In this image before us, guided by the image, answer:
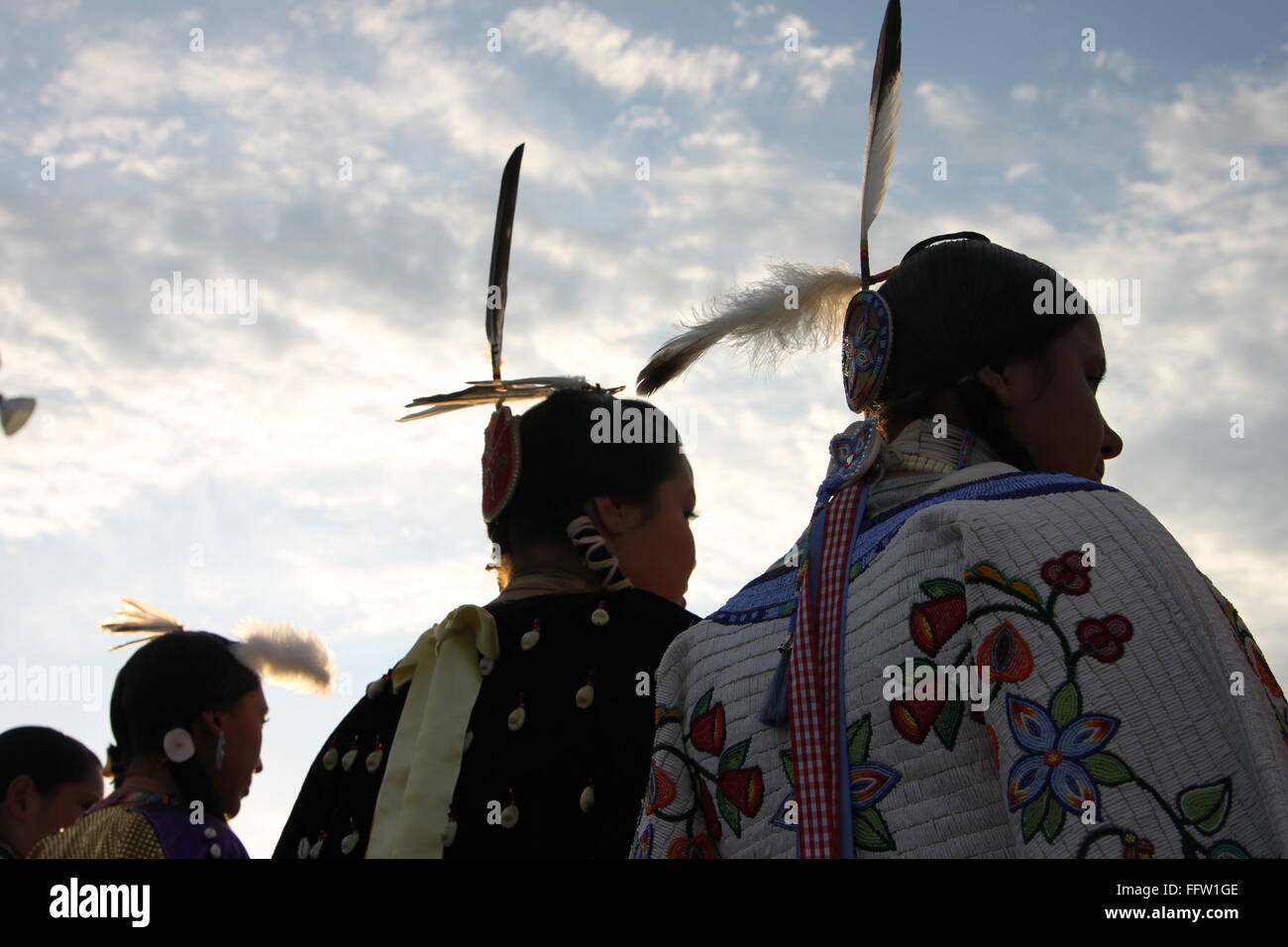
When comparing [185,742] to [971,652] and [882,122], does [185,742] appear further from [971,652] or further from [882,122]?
[971,652]

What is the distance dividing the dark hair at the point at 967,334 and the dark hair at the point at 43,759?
4.06 m

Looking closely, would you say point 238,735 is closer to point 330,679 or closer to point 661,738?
point 330,679

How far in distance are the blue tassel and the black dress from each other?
0.90 metres

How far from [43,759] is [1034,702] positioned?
4.47m

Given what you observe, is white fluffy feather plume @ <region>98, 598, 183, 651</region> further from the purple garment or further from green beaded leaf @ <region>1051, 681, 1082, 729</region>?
green beaded leaf @ <region>1051, 681, 1082, 729</region>

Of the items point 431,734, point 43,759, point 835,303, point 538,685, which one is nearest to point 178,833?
point 431,734

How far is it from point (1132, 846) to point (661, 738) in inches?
26.1

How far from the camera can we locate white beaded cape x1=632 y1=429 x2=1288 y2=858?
4.11ft

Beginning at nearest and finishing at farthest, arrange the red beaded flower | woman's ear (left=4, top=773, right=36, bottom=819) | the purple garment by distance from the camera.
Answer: the red beaded flower
the purple garment
woman's ear (left=4, top=773, right=36, bottom=819)

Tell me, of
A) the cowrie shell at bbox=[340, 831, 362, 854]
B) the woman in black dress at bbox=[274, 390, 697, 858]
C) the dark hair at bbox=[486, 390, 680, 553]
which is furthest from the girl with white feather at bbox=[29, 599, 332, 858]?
the dark hair at bbox=[486, 390, 680, 553]

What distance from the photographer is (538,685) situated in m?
2.56

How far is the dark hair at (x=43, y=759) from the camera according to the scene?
482 cm

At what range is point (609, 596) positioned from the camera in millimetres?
2662
